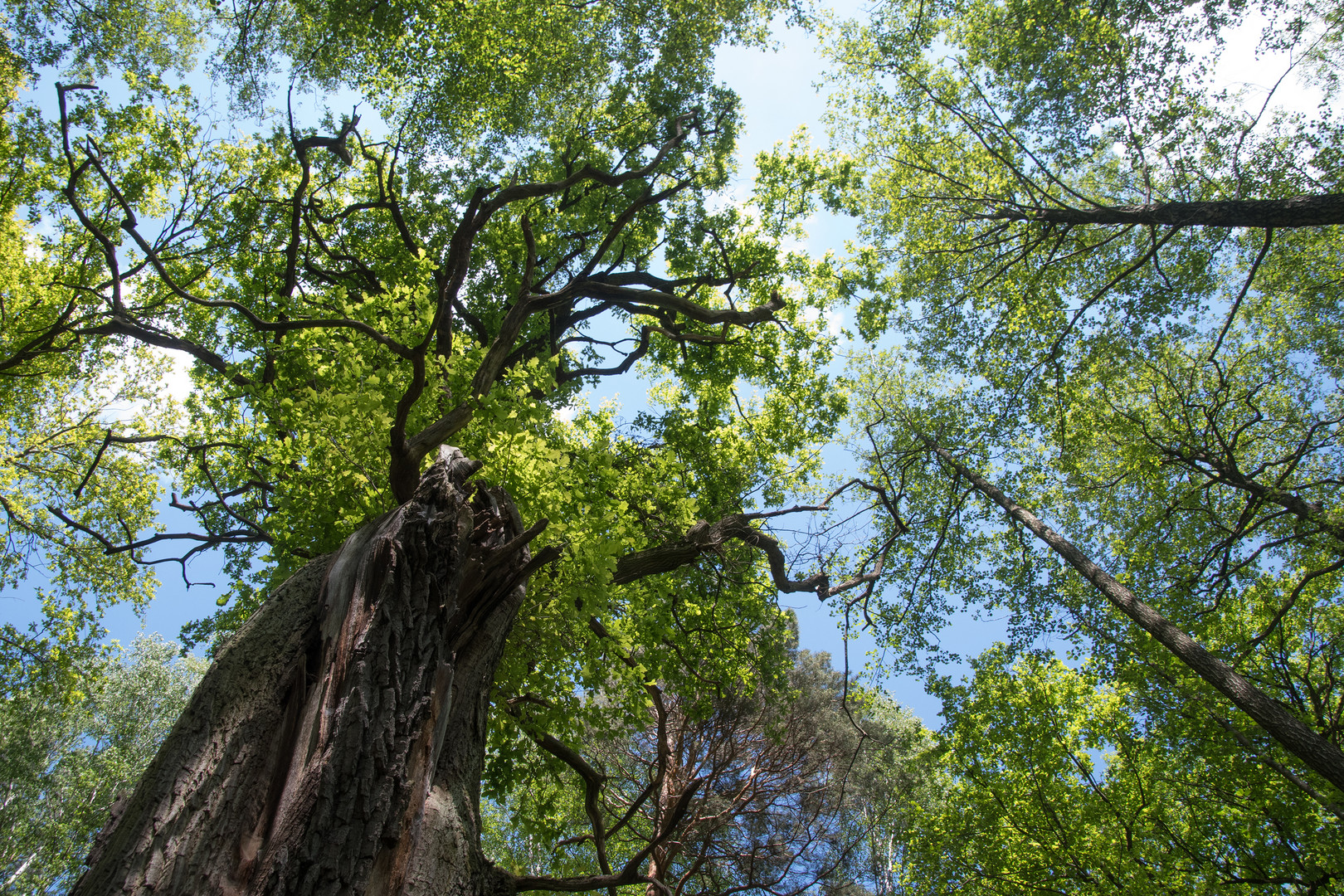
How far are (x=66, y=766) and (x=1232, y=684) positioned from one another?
33.1 meters

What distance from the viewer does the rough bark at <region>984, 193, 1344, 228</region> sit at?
732 centimetres

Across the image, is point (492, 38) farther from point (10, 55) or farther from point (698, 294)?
point (10, 55)

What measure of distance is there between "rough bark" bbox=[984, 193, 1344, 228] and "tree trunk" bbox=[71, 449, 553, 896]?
9459mm

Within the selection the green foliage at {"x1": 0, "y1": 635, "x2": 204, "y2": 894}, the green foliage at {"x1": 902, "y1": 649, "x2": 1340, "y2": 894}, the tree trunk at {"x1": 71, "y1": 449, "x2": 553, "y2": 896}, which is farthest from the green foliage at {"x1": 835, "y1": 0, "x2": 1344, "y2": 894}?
the green foliage at {"x1": 0, "y1": 635, "x2": 204, "y2": 894}

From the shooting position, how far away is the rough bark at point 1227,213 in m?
7.32

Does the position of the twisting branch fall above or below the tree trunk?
above

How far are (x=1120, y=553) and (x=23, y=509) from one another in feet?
76.4

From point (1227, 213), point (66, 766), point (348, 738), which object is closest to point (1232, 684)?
point (1227, 213)

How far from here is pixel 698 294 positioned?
12812mm

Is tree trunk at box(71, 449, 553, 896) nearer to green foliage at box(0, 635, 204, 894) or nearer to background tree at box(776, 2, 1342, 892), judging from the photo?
background tree at box(776, 2, 1342, 892)

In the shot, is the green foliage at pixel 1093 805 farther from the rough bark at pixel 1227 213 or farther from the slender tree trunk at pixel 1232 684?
the rough bark at pixel 1227 213

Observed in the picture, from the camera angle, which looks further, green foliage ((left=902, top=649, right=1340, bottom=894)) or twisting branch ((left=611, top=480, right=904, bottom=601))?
green foliage ((left=902, top=649, right=1340, bottom=894))

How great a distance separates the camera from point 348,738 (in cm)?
316

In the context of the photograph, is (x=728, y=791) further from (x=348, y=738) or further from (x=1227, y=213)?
(x=1227, y=213)
